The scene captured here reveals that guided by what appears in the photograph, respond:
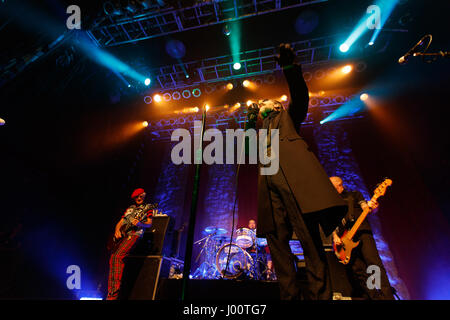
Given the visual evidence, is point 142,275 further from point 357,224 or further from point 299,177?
point 357,224

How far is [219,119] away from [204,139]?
335 centimetres

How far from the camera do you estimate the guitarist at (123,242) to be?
3316 mm

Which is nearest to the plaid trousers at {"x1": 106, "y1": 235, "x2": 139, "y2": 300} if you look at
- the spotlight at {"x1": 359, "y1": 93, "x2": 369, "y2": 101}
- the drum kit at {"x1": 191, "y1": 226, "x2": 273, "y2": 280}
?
the drum kit at {"x1": 191, "y1": 226, "x2": 273, "y2": 280}

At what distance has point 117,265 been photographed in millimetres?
3473

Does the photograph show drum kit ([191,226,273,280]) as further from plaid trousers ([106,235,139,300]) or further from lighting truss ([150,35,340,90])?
lighting truss ([150,35,340,90])

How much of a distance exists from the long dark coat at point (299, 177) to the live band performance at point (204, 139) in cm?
3

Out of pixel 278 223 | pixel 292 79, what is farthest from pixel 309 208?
pixel 292 79

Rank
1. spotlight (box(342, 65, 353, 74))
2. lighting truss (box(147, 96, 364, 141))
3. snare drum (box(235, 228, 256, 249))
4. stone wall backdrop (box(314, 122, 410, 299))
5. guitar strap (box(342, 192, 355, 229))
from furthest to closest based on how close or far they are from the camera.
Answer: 1. lighting truss (box(147, 96, 364, 141))
2. spotlight (box(342, 65, 353, 74))
3. stone wall backdrop (box(314, 122, 410, 299))
4. snare drum (box(235, 228, 256, 249))
5. guitar strap (box(342, 192, 355, 229))

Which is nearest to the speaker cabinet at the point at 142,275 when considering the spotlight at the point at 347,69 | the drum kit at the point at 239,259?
the drum kit at the point at 239,259

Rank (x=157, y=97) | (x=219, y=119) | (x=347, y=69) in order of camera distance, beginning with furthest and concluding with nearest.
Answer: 1. (x=219, y=119)
2. (x=157, y=97)
3. (x=347, y=69)

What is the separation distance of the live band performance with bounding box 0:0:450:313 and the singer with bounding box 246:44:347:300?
0.14 feet

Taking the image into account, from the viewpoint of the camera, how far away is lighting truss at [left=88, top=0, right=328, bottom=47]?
502 cm

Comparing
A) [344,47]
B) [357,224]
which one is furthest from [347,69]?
[357,224]
